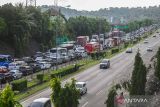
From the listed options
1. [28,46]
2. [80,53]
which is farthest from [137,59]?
[28,46]

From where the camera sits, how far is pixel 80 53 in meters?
86.8

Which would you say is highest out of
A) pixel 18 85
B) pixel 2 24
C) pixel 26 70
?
pixel 2 24

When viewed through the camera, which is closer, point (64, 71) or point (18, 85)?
point (18, 85)

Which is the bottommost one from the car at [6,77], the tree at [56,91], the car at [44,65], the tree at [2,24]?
the car at [44,65]

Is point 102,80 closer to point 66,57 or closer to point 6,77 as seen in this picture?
point 6,77

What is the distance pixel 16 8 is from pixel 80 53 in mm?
15856

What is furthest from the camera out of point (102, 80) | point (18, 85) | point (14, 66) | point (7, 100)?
point (14, 66)

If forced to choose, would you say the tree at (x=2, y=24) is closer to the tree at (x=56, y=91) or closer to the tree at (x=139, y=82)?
the tree at (x=139, y=82)

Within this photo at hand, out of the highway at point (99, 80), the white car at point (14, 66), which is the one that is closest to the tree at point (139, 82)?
the highway at point (99, 80)

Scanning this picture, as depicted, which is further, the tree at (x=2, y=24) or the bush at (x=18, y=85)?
the tree at (x=2, y=24)

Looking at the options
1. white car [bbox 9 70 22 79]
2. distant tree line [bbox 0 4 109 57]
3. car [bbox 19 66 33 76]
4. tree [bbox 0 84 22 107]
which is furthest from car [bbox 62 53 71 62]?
tree [bbox 0 84 22 107]

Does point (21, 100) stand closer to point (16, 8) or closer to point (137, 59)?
point (137, 59)

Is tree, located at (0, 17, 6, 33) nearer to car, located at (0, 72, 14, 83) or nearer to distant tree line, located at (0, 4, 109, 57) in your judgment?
distant tree line, located at (0, 4, 109, 57)

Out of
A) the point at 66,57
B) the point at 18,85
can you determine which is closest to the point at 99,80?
the point at 18,85
